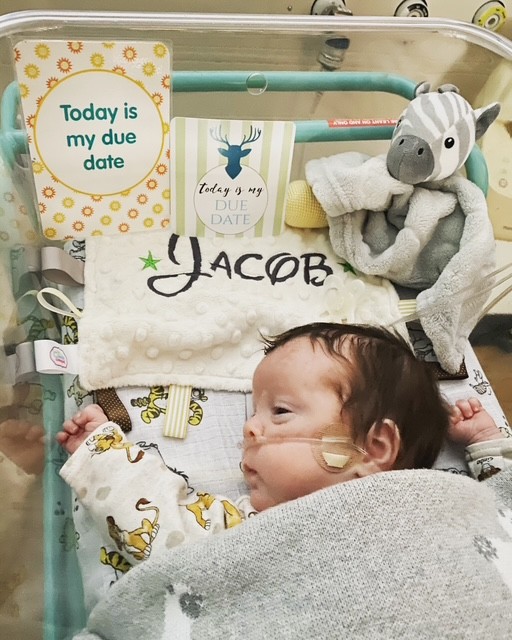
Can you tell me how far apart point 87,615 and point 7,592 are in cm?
10

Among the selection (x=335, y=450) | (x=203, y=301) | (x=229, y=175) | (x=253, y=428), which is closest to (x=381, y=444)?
(x=335, y=450)

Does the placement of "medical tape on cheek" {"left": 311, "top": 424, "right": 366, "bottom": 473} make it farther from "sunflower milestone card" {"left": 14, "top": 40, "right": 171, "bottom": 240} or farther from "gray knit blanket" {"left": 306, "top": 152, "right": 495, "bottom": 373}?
"sunflower milestone card" {"left": 14, "top": 40, "right": 171, "bottom": 240}

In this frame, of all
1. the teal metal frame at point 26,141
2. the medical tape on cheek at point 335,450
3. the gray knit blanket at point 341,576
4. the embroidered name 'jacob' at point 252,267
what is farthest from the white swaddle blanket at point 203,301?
the gray knit blanket at point 341,576

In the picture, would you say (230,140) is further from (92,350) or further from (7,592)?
(7,592)

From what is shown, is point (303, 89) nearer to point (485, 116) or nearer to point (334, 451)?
point (485, 116)

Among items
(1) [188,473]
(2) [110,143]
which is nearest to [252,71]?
(2) [110,143]

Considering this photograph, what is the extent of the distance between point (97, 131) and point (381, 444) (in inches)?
22.2

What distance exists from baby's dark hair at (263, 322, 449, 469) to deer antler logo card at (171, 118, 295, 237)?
0.89 ft

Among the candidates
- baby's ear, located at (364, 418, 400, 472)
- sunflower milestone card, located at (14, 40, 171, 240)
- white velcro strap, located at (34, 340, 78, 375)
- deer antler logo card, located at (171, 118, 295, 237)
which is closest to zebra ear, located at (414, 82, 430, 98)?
deer antler logo card, located at (171, 118, 295, 237)

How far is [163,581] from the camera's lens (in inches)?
27.2

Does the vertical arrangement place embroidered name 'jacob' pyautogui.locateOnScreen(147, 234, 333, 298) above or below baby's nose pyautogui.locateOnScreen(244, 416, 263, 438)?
above

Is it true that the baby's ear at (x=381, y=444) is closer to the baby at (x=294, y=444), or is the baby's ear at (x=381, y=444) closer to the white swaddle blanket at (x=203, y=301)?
the baby at (x=294, y=444)

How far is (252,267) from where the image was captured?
3.56 feet

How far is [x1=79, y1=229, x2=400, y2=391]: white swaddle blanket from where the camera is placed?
3.16 feet
